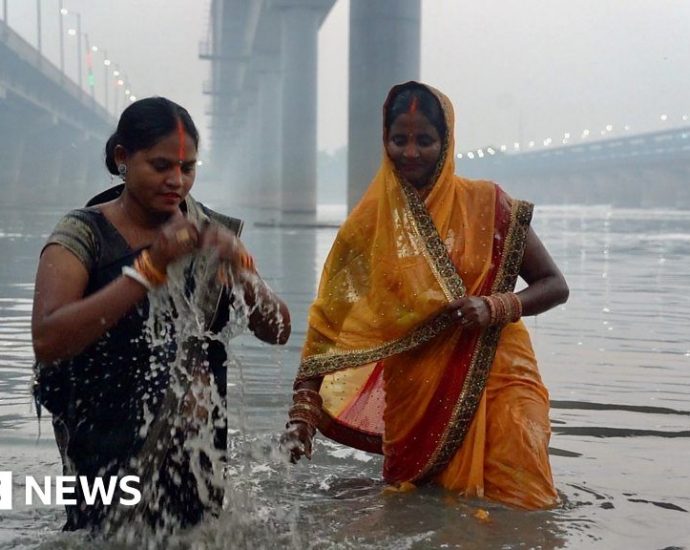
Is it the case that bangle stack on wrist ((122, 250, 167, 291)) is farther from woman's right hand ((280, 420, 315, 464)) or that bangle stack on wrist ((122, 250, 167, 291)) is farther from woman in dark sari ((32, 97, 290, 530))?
woman's right hand ((280, 420, 315, 464))

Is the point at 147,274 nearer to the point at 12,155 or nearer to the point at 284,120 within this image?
the point at 284,120

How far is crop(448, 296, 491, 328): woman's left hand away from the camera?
3.88 m

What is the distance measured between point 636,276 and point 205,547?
458 inches

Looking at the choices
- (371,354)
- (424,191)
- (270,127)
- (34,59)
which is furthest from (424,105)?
(270,127)

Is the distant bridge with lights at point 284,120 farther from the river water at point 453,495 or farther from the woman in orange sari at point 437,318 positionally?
the woman in orange sari at point 437,318

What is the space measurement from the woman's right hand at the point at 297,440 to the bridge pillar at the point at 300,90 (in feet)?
136

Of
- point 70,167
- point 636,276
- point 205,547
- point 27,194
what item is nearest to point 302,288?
point 636,276

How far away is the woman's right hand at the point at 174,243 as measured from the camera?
2.83 m

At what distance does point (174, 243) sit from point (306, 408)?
142cm

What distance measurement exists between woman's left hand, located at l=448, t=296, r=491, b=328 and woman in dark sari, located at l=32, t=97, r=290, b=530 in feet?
2.70

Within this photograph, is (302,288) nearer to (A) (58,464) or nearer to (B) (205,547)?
(A) (58,464)

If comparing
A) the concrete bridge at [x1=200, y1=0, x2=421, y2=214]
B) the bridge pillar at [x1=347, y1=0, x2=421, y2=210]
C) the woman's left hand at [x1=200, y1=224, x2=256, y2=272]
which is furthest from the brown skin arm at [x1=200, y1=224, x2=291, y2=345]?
the concrete bridge at [x1=200, y1=0, x2=421, y2=214]

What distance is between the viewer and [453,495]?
158 inches

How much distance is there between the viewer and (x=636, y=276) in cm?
1426
